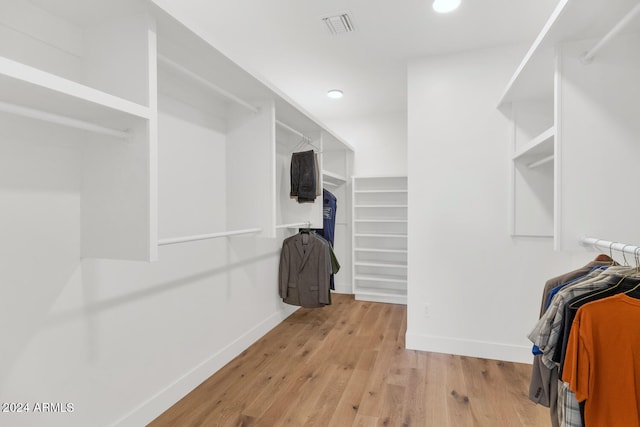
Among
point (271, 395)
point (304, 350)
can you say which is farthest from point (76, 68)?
point (304, 350)

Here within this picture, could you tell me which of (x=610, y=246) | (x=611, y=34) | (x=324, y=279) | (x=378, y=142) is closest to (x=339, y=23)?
(x=611, y=34)

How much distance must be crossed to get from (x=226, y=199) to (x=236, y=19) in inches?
51.0

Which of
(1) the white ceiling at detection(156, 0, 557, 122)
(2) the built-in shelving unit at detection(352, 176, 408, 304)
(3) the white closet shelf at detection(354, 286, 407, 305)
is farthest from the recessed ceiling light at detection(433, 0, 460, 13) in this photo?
(3) the white closet shelf at detection(354, 286, 407, 305)

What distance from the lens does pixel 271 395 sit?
7.25ft

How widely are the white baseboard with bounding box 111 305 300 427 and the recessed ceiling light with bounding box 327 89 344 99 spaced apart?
2.60 meters

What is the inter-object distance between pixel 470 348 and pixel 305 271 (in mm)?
1657

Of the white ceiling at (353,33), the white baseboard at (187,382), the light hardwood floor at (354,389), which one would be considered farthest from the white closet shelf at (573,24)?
the white baseboard at (187,382)

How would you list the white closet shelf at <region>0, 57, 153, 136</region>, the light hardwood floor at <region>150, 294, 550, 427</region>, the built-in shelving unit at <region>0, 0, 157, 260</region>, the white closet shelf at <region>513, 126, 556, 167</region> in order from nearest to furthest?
the white closet shelf at <region>0, 57, 153, 136</region> < the built-in shelving unit at <region>0, 0, 157, 260</region> < the white closet shelf at <region>513, 126, 556, 167</region> < the light hardwood floor at <region>150, 294, 550, 427</region>

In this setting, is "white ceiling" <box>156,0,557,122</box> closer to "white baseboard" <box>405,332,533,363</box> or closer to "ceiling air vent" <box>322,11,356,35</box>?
"ceiling air vent" <box>322,11,356,35</box>

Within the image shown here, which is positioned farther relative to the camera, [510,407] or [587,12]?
[510,407]

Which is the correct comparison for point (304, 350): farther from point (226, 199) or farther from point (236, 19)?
point (236, 19)

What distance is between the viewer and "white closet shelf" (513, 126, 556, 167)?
1.76 meters

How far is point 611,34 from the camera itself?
1.35m

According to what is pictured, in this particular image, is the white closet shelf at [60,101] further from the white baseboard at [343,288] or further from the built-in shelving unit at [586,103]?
the white baseboard at [343,288]
